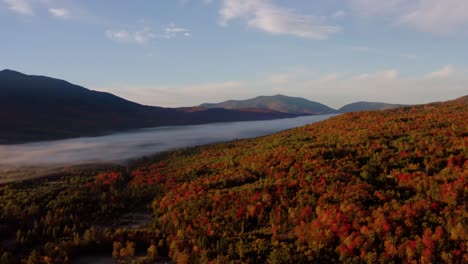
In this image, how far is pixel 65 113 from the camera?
10856 centimetres

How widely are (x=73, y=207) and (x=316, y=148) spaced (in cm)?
1739

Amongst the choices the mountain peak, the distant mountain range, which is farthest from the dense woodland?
the mountain peak

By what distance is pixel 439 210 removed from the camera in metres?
13.0

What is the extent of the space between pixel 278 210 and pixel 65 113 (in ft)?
355

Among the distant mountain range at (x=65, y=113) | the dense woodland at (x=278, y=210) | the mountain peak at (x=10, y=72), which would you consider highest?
the mountain peak at (x=10, y=72)

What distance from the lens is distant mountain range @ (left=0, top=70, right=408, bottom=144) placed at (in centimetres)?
8450

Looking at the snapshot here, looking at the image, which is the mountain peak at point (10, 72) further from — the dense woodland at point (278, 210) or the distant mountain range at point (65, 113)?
the dense woodland at point (278, 210)

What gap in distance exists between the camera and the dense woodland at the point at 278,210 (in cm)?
1171

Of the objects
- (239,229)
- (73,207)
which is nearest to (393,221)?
(239,229)

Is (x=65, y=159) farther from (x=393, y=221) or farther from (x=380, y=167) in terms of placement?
(x=393, y=221)

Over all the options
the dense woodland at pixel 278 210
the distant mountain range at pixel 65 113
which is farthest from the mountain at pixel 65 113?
the dense woodland at pixel 278 210

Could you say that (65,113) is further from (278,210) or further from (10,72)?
(278,210)

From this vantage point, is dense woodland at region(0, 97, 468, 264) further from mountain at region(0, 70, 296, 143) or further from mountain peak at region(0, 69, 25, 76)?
mountain peak at region(0, 69, 25, 76)

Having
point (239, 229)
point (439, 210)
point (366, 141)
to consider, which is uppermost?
point (366, 141)
